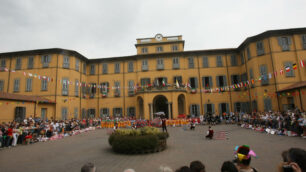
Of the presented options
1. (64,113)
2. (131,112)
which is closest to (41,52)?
(64,113)

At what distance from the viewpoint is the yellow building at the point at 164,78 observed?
21.8 meters

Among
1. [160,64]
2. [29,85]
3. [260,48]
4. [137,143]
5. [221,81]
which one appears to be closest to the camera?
[137,143]

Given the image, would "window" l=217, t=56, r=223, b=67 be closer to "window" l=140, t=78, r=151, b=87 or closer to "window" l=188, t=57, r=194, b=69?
"window" l=188, t=57, r=194, b=69

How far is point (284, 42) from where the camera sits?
21953mm

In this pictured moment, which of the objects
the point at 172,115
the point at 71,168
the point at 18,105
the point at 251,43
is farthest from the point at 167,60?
the point at 71,168

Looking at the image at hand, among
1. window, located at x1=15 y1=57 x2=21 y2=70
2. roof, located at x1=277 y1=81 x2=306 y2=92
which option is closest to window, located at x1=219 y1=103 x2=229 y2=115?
roof, located at x1=277 y1=81 x2=306 y2=92

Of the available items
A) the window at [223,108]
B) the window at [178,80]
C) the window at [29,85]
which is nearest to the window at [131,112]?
the window at [178,80]

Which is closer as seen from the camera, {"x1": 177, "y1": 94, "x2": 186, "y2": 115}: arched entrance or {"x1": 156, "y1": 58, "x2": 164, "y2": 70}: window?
{"x1": 177, "y1": 94, "x2": 186, "y2": 115}: arched entrance

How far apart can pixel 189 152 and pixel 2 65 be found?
29679 mm

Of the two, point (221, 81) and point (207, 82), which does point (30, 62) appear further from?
point (221, 81)

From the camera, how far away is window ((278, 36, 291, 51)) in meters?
21.8

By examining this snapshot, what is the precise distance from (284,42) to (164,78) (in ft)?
52.5

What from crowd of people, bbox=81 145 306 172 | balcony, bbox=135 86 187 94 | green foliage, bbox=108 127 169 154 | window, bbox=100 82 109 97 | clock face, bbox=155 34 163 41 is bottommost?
green foliage, bbox=108 127 169 154

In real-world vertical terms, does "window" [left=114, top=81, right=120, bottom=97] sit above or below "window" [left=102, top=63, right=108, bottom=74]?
below
